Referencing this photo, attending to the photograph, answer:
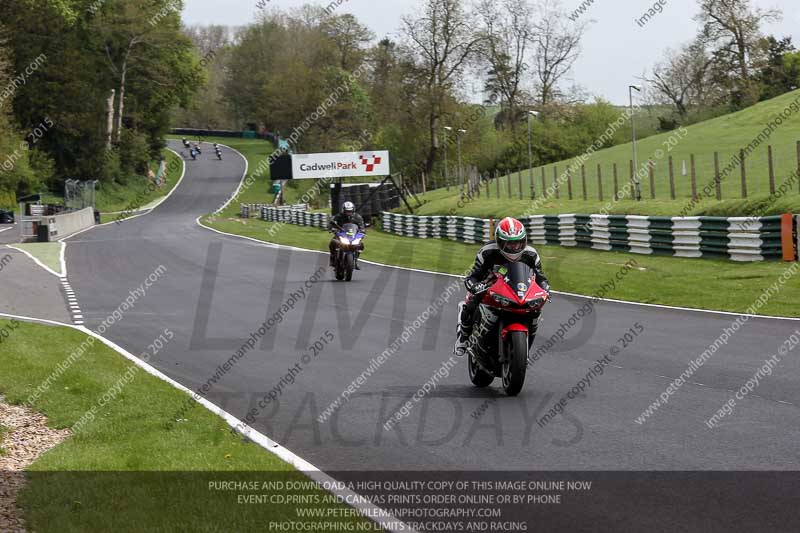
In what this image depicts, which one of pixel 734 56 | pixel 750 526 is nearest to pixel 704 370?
pixel 750 526

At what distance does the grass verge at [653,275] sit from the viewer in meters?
18.7

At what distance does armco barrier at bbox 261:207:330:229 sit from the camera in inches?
2179

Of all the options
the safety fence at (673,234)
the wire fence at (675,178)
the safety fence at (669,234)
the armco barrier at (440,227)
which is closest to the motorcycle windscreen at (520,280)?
the safety fence at (669,234)

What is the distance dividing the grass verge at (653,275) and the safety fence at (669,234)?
1.27ft

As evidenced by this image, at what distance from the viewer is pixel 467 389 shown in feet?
35.6

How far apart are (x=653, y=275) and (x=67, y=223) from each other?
3649cm

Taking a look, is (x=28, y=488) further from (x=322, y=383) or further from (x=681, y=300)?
(x=681, y=300)

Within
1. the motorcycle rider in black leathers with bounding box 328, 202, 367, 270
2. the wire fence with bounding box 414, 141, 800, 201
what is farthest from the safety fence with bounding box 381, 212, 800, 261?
the motorcycle rider in black leathers with bounding box 328, 202, 367, 270

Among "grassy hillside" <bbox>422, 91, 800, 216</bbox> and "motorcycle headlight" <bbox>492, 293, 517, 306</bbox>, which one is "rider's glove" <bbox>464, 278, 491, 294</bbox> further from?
"grassy hillside" <bbox>422, 91, 800, 216</bbox>

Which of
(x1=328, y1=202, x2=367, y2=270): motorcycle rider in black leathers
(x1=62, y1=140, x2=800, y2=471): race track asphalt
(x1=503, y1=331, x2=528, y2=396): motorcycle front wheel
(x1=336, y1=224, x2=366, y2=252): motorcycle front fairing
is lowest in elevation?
(x1=62, y1=140, x2=800, y2=471): race track asphalt

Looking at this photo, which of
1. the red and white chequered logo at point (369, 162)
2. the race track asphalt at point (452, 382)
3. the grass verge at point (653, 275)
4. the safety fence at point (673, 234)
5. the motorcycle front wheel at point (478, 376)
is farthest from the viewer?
the red and white chequered logo at point (369, 162)

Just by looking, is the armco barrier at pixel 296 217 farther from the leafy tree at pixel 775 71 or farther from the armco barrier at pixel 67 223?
the leafy tree at pixel 775 71

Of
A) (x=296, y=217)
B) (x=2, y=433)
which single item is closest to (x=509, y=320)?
(x=2, y=433)

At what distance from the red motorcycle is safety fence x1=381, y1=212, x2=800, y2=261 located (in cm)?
1397
